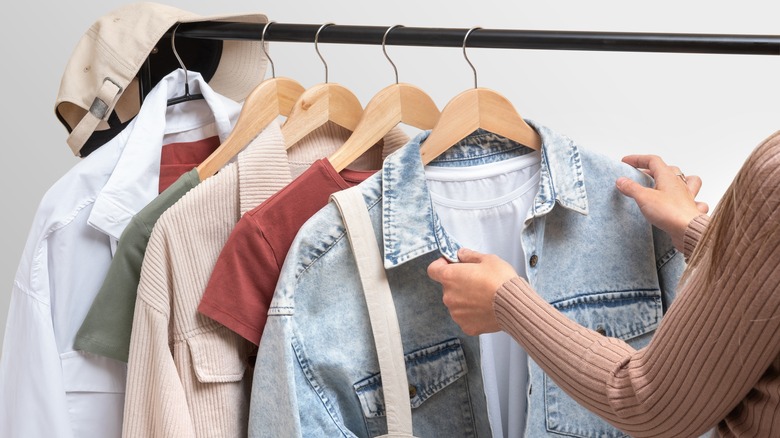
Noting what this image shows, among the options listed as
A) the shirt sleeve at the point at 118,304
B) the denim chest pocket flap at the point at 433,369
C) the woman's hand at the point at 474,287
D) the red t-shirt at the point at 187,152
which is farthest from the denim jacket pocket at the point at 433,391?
the red t-shirt at the point at 187,152

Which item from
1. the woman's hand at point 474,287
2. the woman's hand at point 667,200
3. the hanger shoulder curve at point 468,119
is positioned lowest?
the woman's hand at point 474,287

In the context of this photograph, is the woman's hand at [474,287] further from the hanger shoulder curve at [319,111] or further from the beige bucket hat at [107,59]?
the beige bucket hat at [107,59]

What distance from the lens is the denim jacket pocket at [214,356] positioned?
3.69ft

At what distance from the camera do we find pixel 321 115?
4.20ft

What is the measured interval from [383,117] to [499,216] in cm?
20

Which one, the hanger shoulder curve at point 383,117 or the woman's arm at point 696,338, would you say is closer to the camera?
the woman's arm at point 696,338

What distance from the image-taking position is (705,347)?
2.38 ft

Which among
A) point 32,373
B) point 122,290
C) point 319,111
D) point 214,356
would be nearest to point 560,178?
point 319,111

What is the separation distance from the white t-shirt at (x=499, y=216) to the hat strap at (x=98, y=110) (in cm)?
48

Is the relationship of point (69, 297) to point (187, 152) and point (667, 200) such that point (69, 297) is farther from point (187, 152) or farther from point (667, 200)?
point (667, 200)

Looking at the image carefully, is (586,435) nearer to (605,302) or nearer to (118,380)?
(605,302)

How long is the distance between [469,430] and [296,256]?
1.00ft

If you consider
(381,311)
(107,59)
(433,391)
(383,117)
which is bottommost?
(433,391)

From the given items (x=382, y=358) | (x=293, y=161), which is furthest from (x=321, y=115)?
(x=382, y=358)
